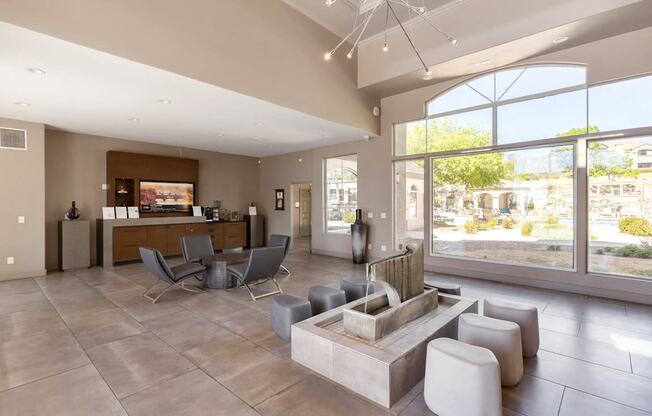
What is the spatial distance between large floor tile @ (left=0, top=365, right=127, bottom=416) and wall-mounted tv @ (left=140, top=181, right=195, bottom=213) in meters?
6.13

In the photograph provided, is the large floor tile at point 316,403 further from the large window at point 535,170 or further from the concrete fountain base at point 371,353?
the large window at point 535,170

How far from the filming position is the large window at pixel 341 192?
27.4 feet

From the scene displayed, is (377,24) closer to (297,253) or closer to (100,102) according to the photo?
(100,102)

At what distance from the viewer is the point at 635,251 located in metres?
4.76

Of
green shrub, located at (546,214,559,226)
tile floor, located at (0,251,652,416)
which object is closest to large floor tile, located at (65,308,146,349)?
tile floor, located at (0,251,652,416)

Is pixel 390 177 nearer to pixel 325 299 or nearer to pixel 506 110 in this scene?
pixel 506 110

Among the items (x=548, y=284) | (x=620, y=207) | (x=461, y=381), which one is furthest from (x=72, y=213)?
(x=620, y=207)

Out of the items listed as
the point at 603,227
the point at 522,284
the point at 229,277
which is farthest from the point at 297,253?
the point at 603,227

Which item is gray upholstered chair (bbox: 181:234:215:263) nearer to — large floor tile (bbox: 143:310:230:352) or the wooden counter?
large floor tile (bbox: 143:310:230:352)

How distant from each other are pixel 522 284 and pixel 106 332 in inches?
253

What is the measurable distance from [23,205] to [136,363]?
5.35 metres

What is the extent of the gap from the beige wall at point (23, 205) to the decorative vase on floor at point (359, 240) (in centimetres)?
656

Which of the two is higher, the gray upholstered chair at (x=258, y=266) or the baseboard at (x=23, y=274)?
the gray upholstered chair at (x=258, y=266)

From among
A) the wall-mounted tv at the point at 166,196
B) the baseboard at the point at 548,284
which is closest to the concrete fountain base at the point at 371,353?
the baseboard at the point at 548,284
